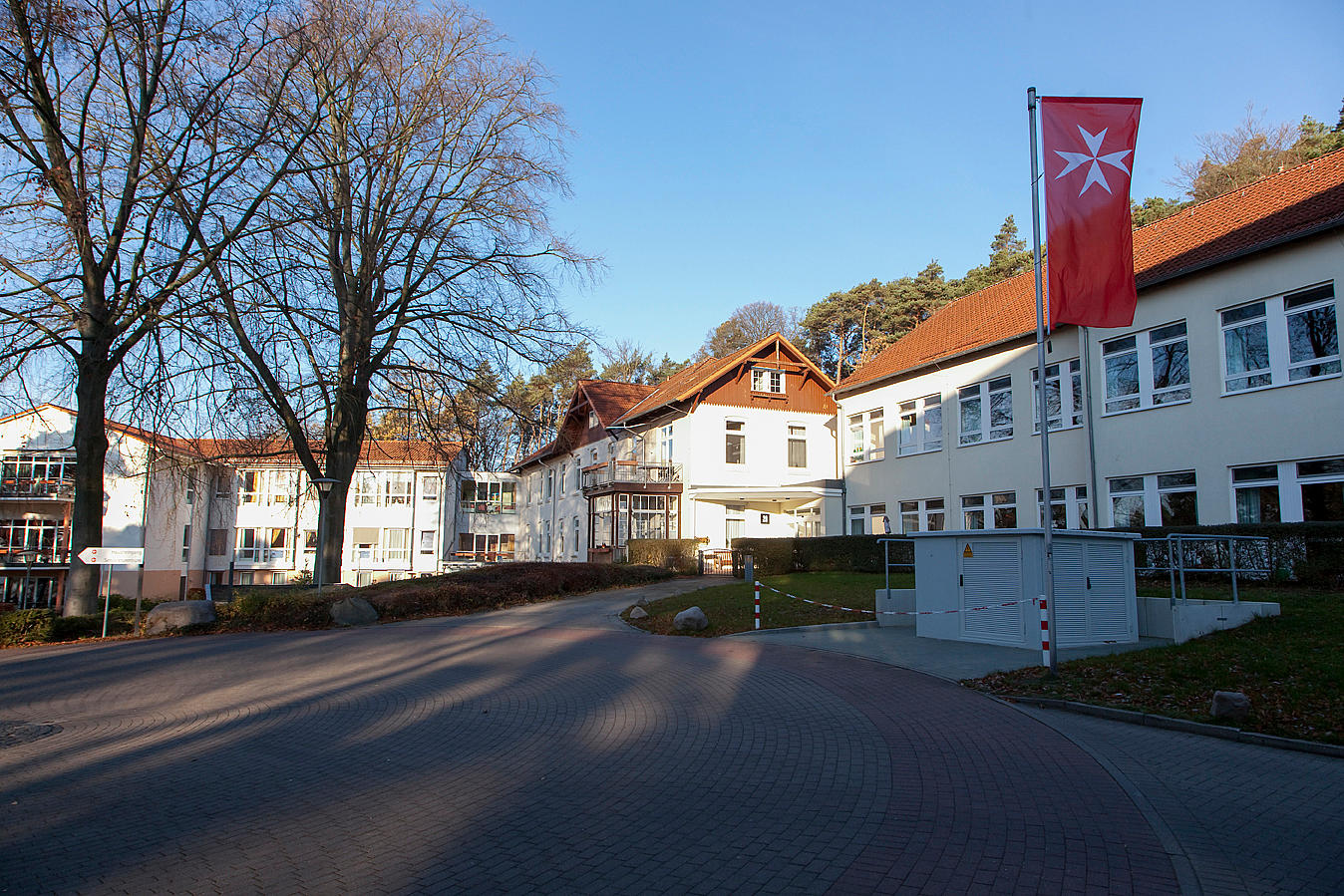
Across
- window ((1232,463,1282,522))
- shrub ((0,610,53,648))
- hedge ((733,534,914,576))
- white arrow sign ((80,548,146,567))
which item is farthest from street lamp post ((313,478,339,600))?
window ((1232,463,1282,522))

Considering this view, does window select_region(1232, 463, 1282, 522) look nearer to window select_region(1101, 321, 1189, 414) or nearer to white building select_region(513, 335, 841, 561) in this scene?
window select_region(1101, 321, 1189, 414)

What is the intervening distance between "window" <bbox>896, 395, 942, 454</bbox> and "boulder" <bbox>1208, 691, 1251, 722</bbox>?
2033cm

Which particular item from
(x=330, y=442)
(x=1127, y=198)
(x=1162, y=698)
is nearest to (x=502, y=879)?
(x=1162, y=698)

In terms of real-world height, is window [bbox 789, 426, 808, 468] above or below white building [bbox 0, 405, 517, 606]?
above

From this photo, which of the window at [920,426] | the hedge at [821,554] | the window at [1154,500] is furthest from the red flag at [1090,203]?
the window at [920,426]

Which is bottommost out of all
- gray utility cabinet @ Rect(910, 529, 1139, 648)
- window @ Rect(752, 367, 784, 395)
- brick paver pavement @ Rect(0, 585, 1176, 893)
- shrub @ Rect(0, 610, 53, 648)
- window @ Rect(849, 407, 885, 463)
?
brick paver pavement @ Rect(0, 585, 1176, 893)

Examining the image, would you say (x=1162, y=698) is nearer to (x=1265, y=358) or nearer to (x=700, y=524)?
(x=1265, y=358)

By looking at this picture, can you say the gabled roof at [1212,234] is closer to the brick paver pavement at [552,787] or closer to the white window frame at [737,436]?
the white window frame at [737,436]

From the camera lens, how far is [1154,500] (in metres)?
20.6

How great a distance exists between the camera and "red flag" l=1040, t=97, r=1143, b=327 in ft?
36.5

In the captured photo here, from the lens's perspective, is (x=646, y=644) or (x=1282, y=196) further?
(x=1282, y=196)

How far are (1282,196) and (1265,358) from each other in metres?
4.33

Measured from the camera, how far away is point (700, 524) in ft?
116

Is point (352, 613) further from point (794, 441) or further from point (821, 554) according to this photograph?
point (794, 441)
